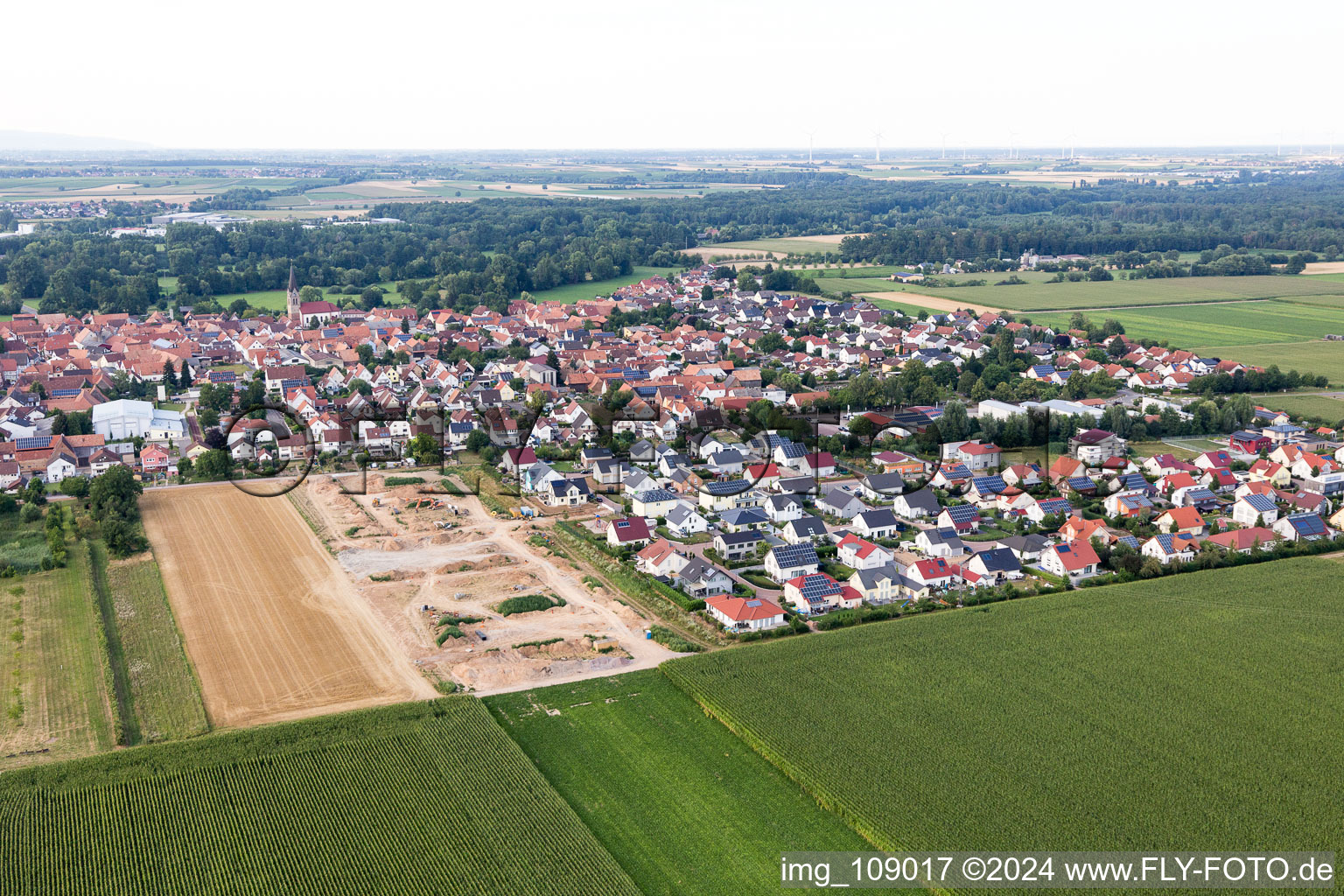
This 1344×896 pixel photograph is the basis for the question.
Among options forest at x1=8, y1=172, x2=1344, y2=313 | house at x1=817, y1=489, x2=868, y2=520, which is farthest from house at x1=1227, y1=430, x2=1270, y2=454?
forest at x1=8, y1=172, x2=1344, y2=313

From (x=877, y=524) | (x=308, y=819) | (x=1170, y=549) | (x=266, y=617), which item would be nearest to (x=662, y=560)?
(x=877, y=524)

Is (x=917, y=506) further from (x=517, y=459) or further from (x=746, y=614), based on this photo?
(x=517, y=459)

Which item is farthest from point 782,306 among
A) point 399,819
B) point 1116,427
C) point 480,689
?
point 399,819

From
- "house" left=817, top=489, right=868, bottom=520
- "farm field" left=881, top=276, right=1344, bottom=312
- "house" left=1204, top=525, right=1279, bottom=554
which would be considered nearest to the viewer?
"house" left=1204, top=525, right=1279, bottom=554

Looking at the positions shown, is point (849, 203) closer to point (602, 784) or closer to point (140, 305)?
point (140, 305)

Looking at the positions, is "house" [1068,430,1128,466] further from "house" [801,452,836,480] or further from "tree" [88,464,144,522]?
"tree" [88,464,144,522]

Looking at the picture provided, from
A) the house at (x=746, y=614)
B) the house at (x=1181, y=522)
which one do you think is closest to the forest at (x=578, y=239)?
the house at (x=746, y=614)

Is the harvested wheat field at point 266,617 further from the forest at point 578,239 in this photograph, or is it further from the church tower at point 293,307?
the forest at point 578,239
